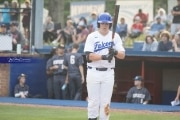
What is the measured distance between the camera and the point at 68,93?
17.1 metres

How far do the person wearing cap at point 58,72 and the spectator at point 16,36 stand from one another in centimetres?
175

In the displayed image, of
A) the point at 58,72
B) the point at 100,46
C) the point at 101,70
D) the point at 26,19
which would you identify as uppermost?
the point at 26,19

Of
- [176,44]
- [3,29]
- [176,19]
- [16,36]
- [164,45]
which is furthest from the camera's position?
[176,19]

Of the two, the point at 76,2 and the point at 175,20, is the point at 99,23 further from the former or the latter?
the point at 76,2

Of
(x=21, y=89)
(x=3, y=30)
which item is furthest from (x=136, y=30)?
(x=21, y=89)

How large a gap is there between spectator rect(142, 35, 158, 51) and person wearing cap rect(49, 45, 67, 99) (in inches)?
103

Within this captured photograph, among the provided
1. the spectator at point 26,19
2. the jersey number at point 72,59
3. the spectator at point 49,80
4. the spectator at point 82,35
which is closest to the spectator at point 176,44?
the jersey number at point 72,59

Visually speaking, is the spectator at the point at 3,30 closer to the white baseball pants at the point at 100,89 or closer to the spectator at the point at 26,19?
the spectator at the point at 26,19

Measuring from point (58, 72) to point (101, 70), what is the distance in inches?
273

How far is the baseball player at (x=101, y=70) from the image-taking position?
10.0 meters

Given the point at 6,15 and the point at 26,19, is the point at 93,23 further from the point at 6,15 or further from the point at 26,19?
the point at 6,15

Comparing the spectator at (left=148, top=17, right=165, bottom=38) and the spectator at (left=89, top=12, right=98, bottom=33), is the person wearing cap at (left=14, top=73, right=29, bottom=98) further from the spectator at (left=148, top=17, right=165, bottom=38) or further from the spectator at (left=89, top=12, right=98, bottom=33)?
the spectator at (left=148, top=17, right=165, bottom=38)

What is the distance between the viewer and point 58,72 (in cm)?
1692

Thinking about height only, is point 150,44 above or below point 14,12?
below
